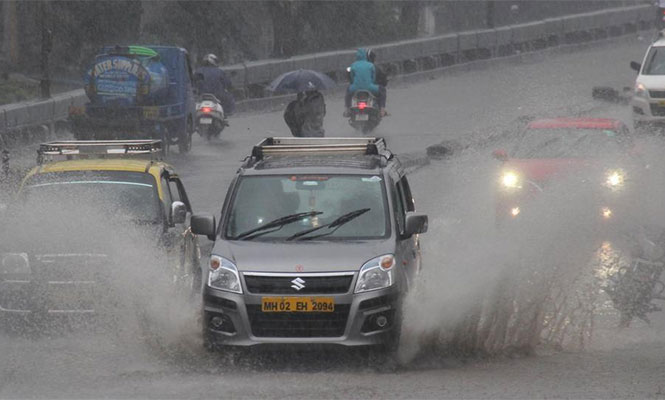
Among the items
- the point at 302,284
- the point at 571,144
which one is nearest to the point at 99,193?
the point at 302,284

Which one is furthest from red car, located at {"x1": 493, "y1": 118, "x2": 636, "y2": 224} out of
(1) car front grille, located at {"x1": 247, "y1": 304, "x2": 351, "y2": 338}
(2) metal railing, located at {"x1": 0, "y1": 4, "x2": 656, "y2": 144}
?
(2) metal railing, located at {"x1": 0, "y1": 4, "x2": 656, "y2": 144}

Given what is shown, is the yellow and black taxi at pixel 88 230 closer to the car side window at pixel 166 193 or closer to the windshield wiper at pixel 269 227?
the car side window at pixel 166 193

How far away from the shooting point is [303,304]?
9.86 meters

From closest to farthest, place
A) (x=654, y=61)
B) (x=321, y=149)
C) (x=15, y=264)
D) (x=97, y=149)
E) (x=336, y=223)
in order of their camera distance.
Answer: (x=336, y=223), (x=15, y=264), (x=321, y=149), (x=97, y=149), (x=654, y=61)

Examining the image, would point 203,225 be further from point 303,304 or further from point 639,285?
point 639,285

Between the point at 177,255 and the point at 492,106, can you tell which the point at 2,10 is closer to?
the point at 492,106

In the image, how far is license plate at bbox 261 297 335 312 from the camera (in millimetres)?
9852

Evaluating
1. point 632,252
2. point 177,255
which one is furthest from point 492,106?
point 177,255

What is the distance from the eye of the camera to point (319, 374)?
9.84 meters

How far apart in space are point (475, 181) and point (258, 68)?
42.0 feet

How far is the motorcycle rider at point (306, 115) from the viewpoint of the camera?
20859mm

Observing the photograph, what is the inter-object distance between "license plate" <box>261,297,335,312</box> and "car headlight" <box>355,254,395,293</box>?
0.75 feet

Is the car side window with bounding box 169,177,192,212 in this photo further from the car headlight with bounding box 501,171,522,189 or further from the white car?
the white car

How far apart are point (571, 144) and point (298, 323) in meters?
8.39
